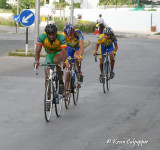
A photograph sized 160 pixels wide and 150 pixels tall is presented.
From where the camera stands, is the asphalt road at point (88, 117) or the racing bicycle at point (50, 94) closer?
the asphalt road at point (88, 117)

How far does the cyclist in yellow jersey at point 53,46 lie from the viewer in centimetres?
945

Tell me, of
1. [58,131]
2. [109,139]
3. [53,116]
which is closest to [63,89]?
[53,116]

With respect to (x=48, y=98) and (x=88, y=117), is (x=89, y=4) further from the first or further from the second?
(x=48, y=98)

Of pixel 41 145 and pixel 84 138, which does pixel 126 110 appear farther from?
pixel 41 145

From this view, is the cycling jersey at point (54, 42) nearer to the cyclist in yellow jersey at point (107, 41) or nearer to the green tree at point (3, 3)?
the cyclist in yellow jersey at point (107, 41)

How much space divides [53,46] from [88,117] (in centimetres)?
157

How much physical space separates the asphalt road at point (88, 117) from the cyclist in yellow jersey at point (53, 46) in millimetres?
996

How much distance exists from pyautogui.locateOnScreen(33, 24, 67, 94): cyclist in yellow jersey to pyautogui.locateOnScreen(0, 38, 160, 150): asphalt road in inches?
39.2

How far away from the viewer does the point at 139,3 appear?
A: 68000mm

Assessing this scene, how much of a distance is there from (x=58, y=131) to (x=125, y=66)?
40.0 ft

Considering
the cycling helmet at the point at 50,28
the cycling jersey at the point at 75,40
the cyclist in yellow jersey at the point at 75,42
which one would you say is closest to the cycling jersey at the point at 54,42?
the cycling helmet at the point at 50,28

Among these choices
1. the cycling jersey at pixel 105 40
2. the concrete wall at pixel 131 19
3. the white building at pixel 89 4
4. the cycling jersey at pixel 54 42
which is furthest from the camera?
the white building at pixel 89 4

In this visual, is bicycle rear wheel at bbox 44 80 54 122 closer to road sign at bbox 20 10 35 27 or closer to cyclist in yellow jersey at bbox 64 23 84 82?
cyclist in yellow jersey at bbox 64 23 84 82

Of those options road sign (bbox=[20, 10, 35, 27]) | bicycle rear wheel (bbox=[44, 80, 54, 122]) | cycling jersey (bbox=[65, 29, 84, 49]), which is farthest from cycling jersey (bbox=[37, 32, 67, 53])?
road sign (bbox=[20, 10, 35, 27])
